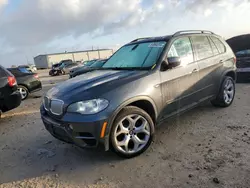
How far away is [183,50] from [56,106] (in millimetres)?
2489

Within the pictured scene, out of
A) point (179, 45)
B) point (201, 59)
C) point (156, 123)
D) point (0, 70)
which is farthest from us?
point (0, 70)

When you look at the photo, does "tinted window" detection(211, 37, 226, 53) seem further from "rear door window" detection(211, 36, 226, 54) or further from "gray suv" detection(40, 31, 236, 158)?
"gray suv" detection(40, 31, 236, 158)

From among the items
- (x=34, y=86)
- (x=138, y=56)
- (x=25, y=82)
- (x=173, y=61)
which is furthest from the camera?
(x=34, y=86)

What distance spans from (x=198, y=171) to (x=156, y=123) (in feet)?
3.52

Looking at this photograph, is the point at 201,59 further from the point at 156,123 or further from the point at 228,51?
the point at 156,123

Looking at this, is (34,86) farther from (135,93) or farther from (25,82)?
(135,93)

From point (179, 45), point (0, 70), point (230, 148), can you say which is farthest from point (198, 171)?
point (0, 70)

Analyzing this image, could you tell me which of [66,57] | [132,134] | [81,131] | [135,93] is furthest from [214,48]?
[66,57]

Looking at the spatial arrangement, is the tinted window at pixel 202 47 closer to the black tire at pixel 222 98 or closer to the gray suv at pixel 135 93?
the gray suv at pixel 135 93

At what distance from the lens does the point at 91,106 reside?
333 centimetres

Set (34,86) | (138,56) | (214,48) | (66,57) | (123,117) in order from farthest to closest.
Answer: (66,57) → (34,86) → (214,48) → (138,56) → (123,117)

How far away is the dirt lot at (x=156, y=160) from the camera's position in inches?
123

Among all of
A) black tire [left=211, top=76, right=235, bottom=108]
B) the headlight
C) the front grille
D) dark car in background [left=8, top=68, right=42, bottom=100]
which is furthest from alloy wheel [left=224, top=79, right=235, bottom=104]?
Result: dark car in background [left=8, top=68, right=42, bottom=100]

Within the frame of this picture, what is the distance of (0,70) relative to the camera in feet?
20.3
